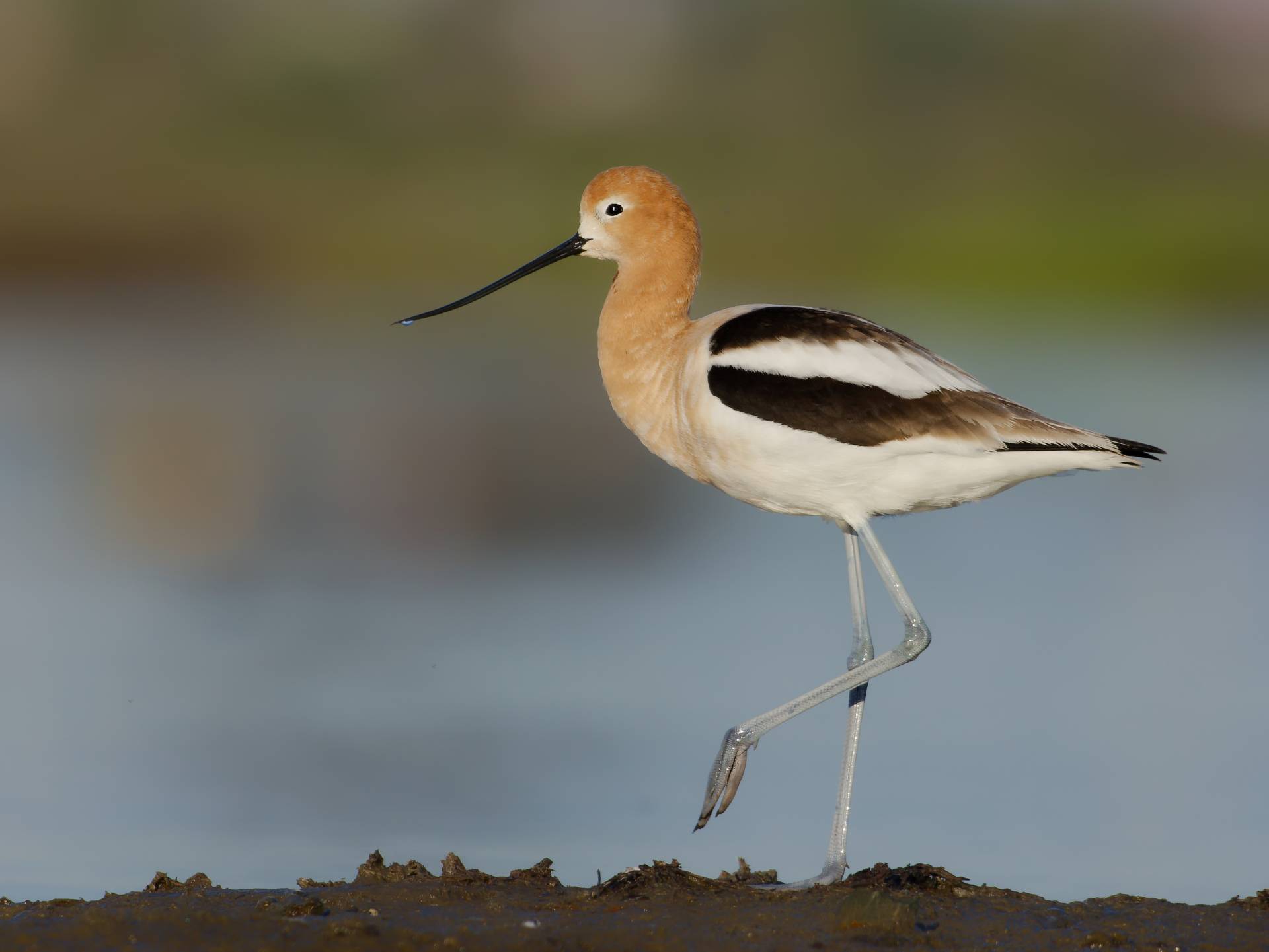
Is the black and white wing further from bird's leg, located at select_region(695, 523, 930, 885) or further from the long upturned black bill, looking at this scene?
the long upturned black bill

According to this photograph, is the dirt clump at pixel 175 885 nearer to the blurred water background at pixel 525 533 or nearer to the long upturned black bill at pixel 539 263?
the blurred water background at pixel 525 533

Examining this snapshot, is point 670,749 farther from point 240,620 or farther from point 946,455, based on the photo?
point 240,620

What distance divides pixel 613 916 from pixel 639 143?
2369 centimetres

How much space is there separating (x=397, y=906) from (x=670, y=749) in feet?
6.82

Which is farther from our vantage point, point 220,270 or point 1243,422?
point 220,270

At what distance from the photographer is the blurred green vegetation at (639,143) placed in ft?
72.2

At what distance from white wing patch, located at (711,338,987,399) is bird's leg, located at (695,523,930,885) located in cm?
47

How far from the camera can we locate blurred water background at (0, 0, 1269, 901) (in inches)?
235

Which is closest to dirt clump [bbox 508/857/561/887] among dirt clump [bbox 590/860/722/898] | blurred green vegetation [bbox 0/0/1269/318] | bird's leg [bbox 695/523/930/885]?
dirt clump [bbox 590/860/722/898]

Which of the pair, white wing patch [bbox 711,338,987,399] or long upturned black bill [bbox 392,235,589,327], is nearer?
white wing patch [bbox 711,338,987,399]

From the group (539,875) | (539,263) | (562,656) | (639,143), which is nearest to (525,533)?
(562,656)

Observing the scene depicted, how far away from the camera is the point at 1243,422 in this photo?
1285cm

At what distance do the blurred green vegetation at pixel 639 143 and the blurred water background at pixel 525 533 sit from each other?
0.14m

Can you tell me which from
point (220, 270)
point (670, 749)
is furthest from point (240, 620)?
point (220, 270)
